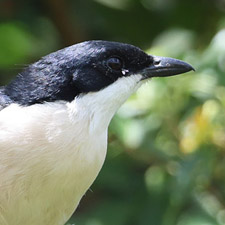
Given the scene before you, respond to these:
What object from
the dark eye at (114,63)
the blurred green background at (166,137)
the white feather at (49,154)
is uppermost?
the dark eye at (114,63)

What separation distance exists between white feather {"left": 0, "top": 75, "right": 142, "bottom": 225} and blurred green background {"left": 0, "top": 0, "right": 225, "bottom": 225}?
0.54m

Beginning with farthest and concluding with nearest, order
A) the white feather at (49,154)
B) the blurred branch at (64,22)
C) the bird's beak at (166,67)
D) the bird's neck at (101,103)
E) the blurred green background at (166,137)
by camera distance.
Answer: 1. the blurred branch at (64,22)
2. the blurred green background at (166,137)
3. the bird's beak at (166,67)
4. the bird's neck at (101,103)
5. the white feather at (49,154)

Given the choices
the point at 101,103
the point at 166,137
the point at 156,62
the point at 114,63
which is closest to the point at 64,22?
the point at 166,137

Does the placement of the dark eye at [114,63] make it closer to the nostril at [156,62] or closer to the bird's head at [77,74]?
the bird's head at [77,74]

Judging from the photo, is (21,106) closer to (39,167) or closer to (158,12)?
(39,167)

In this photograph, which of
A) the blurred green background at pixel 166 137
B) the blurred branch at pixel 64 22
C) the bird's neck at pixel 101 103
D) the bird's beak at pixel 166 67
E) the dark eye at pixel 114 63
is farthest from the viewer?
the blurred branch at pixel 64 22

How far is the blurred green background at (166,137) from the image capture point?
4.05 meters

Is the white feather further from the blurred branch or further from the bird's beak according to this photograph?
the blurred branch

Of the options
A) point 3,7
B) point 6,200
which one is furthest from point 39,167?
point 3,7

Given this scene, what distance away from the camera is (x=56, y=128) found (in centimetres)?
329

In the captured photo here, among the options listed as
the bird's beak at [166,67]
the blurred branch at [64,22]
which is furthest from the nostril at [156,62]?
the blurred branch at [64,22]

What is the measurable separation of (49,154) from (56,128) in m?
0.12

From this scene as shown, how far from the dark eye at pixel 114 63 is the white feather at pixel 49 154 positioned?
0.11 metres

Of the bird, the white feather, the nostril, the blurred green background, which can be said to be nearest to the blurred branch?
the blurred green background
